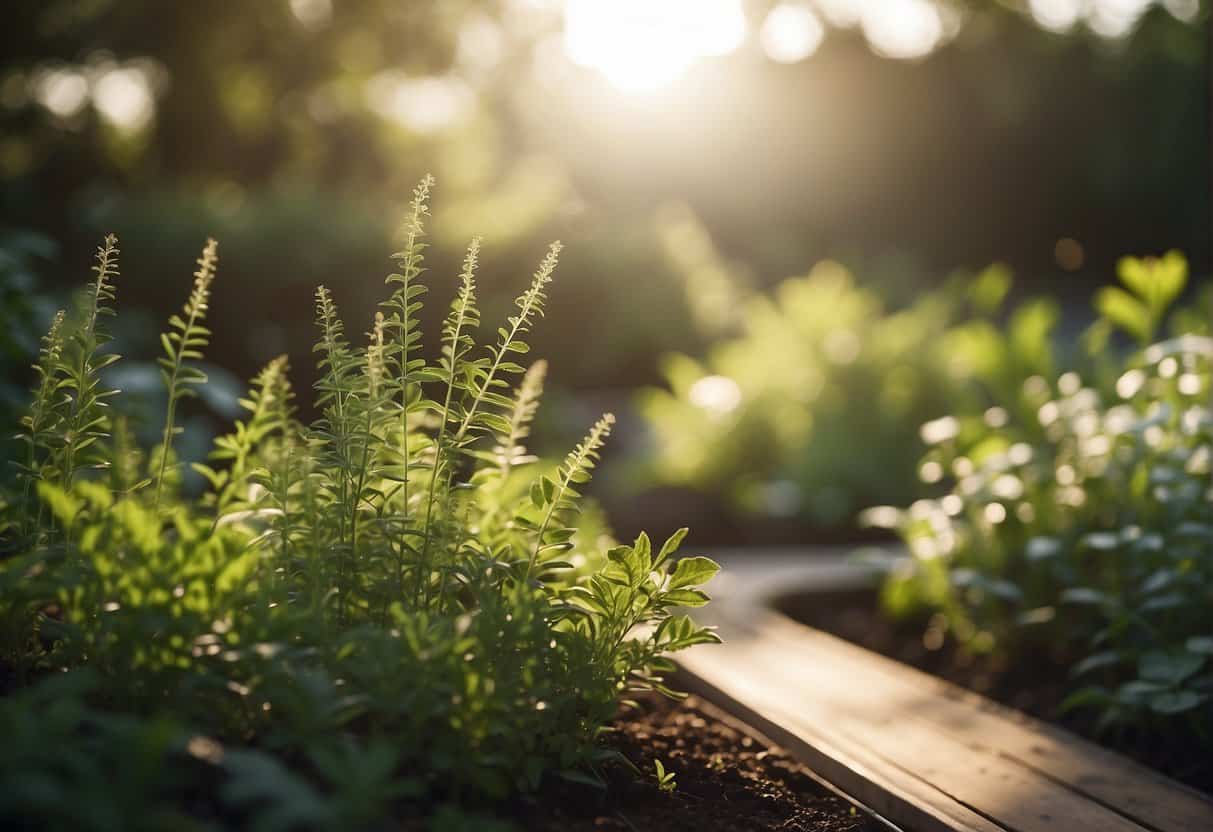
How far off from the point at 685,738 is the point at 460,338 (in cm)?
107

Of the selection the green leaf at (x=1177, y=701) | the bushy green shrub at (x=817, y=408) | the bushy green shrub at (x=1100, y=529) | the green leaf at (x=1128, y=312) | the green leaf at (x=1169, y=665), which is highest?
the bushy green shrub at (x=817, y=408)

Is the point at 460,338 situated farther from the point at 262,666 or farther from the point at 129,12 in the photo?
the point at 129,12

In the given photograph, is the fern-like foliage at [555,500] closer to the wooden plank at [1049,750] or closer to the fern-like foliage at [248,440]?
the fern-like foliage at [248,440]

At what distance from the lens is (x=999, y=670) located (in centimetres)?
309

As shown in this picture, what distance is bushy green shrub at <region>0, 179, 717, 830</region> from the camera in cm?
127

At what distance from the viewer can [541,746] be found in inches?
65.7

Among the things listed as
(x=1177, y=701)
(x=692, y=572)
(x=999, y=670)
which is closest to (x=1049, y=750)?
(x=1177, y=701)

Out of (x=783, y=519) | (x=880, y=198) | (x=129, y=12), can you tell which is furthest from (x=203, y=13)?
(x=880, y=198)

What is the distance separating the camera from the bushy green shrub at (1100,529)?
2.53 meters

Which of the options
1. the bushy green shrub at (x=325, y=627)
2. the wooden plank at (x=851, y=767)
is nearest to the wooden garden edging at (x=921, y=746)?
the wooden plank at (x=851, y=767)

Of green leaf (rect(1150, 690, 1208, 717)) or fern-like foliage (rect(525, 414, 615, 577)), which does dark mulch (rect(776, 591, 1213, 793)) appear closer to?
green leaf (rect(1150, 690, 1208, 717))

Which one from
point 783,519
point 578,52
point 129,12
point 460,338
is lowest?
point 460,338

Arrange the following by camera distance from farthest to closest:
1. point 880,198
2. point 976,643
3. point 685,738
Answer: point 880,198
point 976,643
point 685,738

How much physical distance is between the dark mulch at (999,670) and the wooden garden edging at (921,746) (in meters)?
0.11
